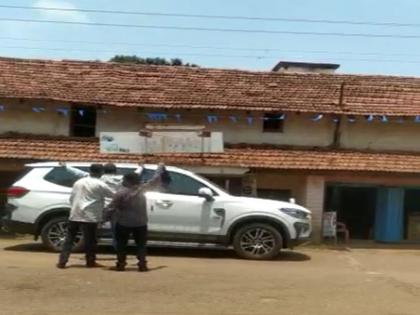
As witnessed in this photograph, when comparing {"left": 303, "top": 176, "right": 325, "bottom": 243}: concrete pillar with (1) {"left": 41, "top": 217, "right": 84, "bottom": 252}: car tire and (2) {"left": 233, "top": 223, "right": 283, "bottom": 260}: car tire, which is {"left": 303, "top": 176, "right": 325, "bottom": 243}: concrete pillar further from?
(1) {"left": 41, "top": 217, "right": 84, "bottom": 252}: car tire

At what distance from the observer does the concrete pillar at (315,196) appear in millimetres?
20031

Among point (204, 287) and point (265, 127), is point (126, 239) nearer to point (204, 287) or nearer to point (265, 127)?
point (204, 287)

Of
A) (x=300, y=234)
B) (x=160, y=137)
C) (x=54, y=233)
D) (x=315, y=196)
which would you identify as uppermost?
(x=160, y=137)

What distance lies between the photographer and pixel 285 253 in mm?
15422

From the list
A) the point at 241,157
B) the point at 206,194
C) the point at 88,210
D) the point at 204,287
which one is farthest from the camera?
the point at 241,157

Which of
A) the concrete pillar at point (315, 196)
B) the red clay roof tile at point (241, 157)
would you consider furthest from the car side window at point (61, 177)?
the concrete pillar at point (315, 196)

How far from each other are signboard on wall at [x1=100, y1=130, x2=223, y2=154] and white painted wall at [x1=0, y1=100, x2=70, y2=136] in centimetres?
221

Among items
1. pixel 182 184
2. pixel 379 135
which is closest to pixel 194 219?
pixel 182 184

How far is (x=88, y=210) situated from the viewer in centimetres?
1163

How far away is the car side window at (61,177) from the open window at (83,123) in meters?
6.71

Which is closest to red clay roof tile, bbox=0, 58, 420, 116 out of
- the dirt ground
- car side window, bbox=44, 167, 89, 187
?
car side window, bbox=44, 167, 89, 187

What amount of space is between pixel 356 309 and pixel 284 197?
1204cm

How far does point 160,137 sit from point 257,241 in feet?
19.7

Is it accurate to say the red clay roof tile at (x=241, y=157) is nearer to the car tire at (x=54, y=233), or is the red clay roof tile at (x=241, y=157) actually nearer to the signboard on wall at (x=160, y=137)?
the signboard on wall at (x=160, y=137)
